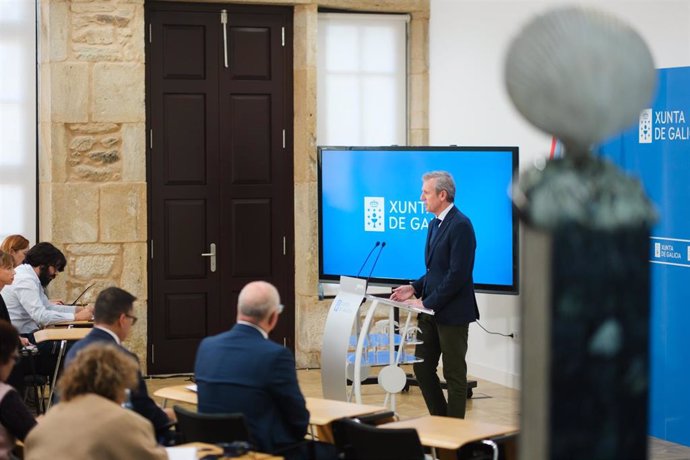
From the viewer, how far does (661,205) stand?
711 cm

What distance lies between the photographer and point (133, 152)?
372 inches

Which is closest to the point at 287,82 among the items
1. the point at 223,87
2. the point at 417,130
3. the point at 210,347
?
the point at 223,87

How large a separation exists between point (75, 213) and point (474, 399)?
11.5 feet

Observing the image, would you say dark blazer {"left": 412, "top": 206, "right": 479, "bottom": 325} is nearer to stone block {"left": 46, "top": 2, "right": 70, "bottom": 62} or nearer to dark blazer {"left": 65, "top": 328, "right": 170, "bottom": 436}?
dark blazer {"left": 65, "top": 328, "right": 170, "bottom": 436}

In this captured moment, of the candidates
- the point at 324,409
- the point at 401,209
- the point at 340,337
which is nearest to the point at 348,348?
the point at 340,337

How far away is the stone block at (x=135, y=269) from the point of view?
949cm

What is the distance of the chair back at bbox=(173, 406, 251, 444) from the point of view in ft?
14.8

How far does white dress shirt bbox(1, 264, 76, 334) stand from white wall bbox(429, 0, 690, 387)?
3.49m

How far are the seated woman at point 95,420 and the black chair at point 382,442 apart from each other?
0.91 m

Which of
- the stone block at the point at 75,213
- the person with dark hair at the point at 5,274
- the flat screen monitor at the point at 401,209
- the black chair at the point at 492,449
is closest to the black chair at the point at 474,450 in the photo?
the black chair at the point at 492,449

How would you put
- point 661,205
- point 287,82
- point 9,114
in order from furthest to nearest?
point 287,82 < point 9,114 < point 661,205

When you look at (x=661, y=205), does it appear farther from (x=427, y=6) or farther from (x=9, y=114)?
(x=9, y=114)

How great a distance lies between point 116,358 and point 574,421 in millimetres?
2344

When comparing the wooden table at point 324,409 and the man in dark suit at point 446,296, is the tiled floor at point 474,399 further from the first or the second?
the wooden table at point 324,409
